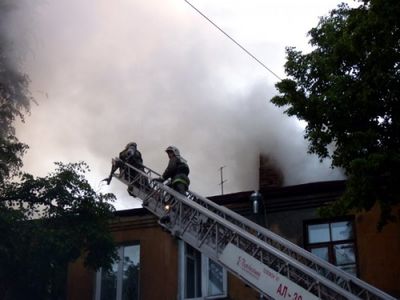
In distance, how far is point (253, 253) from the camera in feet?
31.2

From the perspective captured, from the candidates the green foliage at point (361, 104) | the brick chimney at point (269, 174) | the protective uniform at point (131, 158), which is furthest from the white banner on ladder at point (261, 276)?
the brick chimney at point (269, 174)

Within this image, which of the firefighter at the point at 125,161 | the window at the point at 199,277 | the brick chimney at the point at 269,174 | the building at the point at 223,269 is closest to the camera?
the firefighter at the point at 125,161

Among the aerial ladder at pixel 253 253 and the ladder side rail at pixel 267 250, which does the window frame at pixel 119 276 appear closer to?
the aerial ladder at pixel 253 253

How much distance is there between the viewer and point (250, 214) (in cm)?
1412

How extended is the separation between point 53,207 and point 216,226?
4.12m

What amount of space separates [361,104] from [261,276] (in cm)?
284

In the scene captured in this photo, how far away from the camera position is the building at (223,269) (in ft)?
41.7

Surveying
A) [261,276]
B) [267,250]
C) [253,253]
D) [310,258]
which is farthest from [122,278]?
[310,258]

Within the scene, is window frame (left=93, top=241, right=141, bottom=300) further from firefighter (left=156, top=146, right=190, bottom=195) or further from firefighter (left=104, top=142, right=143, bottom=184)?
firefighter (left=156, top=146, right=190, bottom=195)

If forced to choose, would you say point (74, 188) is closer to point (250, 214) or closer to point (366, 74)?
point (250, 214)

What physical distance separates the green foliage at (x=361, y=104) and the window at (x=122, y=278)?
252 inches

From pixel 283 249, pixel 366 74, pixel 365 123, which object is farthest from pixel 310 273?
pixel 366 74

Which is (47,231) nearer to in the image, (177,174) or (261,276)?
(177,174)

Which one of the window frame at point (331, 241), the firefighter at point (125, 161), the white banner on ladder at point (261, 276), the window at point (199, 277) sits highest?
the firefighter at point (125, 161)
